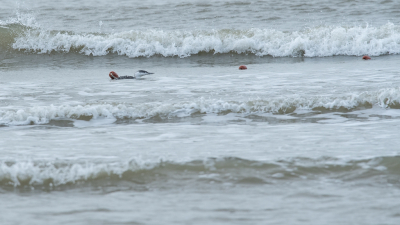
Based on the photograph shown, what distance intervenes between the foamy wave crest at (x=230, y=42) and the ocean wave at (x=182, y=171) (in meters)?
9.18

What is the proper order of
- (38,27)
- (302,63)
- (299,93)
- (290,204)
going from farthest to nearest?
(38,27) < (302,63) < (299,93) < (290,204)

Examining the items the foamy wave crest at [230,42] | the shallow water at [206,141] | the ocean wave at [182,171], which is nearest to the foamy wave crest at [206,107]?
the shallow water at [206,141]

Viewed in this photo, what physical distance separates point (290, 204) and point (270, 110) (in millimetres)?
2798

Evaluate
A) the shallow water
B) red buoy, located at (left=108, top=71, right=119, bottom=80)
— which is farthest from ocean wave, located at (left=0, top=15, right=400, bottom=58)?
red buoy, located at (left=108, top=71, right=119, bottom=80)

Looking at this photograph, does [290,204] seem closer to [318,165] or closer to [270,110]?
[318,165]

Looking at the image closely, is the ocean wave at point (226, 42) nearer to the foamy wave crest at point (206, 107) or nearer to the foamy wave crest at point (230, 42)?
the foamy wave crest at point (230, 42)

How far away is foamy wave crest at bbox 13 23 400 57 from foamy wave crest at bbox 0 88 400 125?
6759mm

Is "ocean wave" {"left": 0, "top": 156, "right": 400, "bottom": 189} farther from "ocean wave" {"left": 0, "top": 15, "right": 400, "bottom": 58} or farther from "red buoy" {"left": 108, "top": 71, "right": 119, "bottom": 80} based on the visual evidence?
"ocean wave" {"left": 0, "top": 15, "right": 400, "bottom": 58}

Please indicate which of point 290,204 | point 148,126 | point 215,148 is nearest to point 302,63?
point 148,126

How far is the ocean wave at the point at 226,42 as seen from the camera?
491 inches

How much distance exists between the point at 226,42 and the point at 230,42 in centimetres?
12

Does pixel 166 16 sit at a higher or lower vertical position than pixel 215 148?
higher

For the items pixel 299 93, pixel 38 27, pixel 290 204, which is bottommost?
pixel 290 204

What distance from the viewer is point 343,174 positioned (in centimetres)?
340
